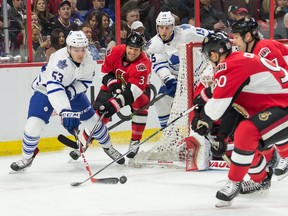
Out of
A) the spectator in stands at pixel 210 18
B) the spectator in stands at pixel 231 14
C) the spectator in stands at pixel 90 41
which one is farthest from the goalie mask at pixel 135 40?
the spectator in stands at pixel 231 14

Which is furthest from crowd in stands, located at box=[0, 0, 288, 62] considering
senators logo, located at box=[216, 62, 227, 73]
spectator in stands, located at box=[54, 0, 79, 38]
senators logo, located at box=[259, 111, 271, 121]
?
senators logo, located at box=[259, 111, 271, 121]

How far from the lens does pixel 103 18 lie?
308 inches

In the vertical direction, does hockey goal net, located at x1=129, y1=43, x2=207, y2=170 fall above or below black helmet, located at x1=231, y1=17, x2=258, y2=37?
below

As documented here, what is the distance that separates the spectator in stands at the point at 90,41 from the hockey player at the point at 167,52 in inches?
28.2

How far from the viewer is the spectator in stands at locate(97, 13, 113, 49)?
7.81 m

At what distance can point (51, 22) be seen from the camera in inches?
295

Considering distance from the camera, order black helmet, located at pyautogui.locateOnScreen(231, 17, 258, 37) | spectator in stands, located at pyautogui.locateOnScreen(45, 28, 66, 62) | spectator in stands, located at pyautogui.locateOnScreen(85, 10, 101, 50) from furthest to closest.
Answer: spectator in stands, located at pyautogui.locateOnScreen(85, 10, 101, 50) < spectator in stands, located at pyautogui.locateOnScreen(45, 28, 66, 62) < black helmet, located at pyautogui.locateOnScreen(231, 17, 258, 37)

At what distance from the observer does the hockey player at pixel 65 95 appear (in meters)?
6.00

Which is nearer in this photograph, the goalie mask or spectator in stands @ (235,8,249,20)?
the goalie mask

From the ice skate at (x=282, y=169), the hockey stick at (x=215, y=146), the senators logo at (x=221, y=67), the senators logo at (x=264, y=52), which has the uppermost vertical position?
the senators logo at (x=221, y=67)

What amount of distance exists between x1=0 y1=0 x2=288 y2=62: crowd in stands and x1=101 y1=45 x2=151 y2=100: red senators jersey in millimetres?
976

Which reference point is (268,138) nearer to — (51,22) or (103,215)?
(103,215)

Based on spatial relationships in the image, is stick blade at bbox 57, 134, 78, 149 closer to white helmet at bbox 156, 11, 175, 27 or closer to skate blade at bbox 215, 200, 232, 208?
white helmet at bbox 156, 11, 175, 27

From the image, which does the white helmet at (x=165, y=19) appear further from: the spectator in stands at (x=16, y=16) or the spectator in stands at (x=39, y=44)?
the spectator in stands at (x=16, y=16)
